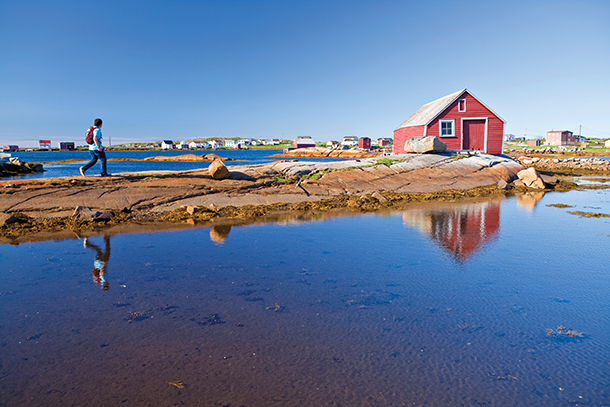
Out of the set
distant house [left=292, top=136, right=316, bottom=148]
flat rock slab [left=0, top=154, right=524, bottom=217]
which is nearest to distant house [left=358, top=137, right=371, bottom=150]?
distant house [left=292, top=136, right=316, bottom=148]

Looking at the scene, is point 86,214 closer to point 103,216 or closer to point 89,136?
point 103,216

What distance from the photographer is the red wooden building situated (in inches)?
1222

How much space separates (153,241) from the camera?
975 cm

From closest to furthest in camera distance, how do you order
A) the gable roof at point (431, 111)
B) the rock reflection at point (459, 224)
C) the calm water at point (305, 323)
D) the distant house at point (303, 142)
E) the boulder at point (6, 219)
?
the calm water at point (305, 323), the rock reflection at point (459, 224), the boulder at point (6, 219), the gable roof at point (431, 111), the distant house at point (303, 142)

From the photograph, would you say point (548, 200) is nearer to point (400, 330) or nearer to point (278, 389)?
point (400, 330)

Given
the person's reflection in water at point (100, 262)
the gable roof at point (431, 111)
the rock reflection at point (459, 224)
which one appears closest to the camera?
the person's reflection in water at point (100, 262)

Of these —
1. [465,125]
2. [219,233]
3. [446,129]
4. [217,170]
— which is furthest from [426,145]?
[219,233]

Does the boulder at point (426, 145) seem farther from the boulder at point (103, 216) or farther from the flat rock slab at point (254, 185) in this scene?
the boulder at point (103, 216)

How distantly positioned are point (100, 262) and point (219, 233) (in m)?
3.49

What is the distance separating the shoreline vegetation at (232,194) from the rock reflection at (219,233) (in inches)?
25.9

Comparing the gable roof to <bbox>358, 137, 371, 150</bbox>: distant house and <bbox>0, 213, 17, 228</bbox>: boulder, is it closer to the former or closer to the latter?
<bbox>0, 213, 17, 228</bbox>: boulder

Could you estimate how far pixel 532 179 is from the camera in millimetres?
23016

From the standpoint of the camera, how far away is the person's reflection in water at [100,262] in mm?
6680

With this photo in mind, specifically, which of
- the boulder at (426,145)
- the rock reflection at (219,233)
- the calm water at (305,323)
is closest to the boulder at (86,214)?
the calm water at (305,323)
